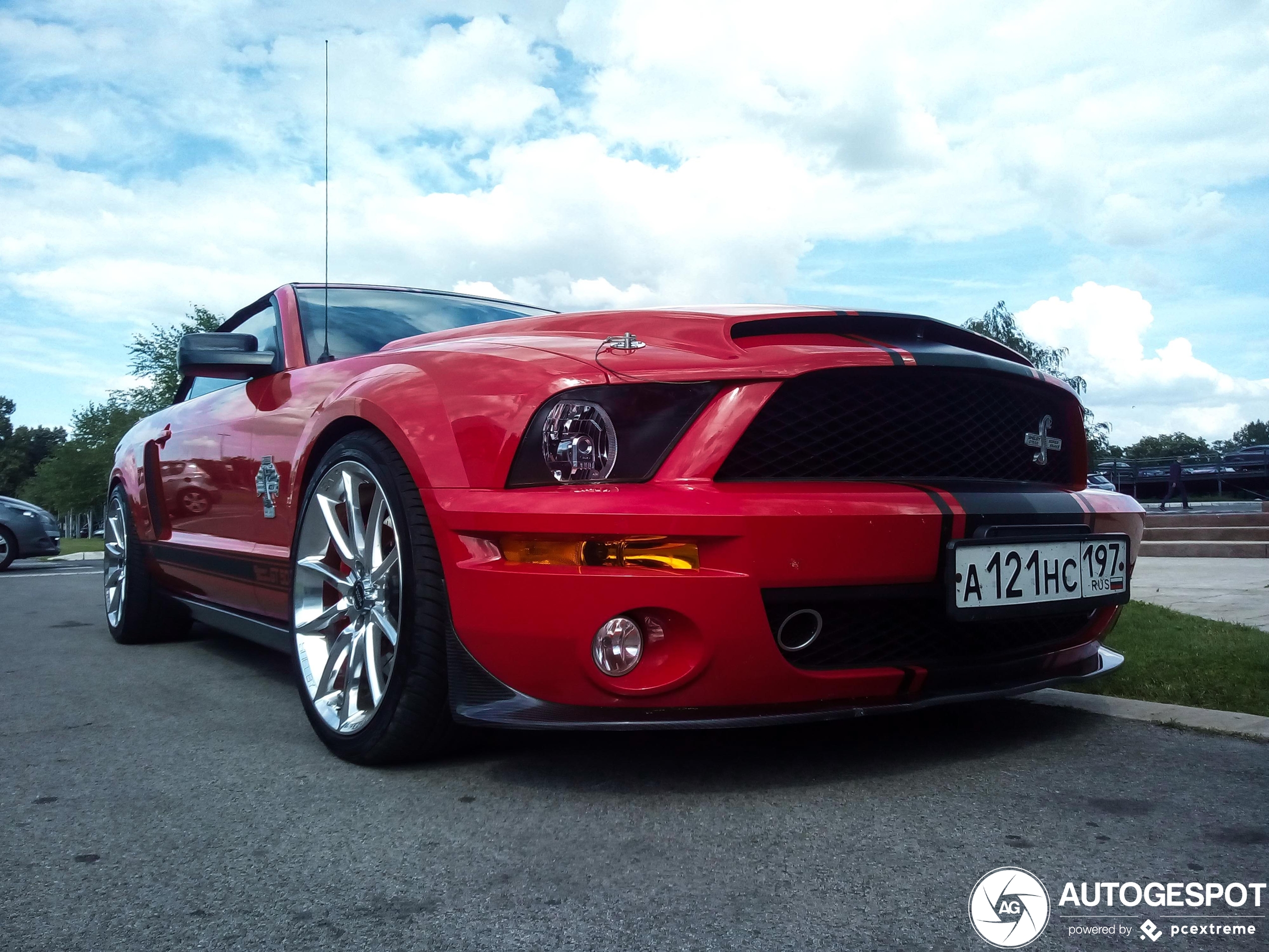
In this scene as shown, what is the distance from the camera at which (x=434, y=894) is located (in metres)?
1.81

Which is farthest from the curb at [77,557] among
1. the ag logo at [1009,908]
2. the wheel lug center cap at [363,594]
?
the ag logo at [1009,908]

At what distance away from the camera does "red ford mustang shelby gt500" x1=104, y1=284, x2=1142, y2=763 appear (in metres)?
2.21

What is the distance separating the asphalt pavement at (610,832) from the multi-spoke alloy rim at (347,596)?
178 mm

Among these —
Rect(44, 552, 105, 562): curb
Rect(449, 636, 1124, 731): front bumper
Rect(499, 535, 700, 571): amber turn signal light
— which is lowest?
Rect(44, 552, 105, 562): curb

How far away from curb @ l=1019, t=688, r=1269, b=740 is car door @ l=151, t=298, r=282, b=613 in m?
2.46

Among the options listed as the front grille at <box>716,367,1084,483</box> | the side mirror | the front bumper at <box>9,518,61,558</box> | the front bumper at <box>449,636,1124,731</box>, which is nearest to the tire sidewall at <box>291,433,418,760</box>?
the front bumper at <box>449,636,1124,731</box>

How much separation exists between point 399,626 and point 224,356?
5.21 feet

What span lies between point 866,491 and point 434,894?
3.78 ft

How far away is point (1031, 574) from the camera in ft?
8.13

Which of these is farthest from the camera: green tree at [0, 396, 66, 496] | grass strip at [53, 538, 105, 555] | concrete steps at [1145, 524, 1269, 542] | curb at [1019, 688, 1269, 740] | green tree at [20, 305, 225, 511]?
green tree at [0, 396, 66, 496]

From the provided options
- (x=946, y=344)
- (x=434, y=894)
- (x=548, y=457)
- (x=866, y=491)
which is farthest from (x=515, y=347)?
(x=434, y=894)

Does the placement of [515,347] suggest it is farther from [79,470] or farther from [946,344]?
[79,470]

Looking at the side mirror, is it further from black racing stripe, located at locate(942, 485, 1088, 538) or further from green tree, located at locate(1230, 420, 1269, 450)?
green tree, located at locate(1230, 420, 1269, 450)
